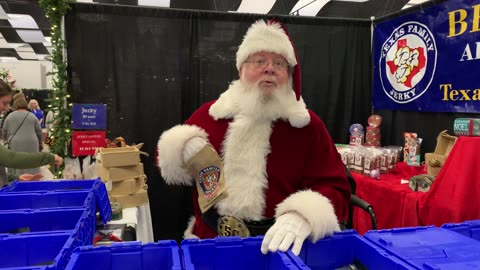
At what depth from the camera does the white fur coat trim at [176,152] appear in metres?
1.47

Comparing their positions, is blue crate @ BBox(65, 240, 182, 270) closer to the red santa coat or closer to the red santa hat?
the red santa coat

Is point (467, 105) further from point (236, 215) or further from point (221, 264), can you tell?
point (221, 264)

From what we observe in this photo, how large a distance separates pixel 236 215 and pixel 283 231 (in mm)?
573

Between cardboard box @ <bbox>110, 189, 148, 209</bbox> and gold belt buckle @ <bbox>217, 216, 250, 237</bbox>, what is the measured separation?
1.12 meters

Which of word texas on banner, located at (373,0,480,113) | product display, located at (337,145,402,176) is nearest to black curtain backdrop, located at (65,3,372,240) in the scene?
word texas on banner, located at (373,0,480,113)

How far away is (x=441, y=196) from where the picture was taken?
217cm

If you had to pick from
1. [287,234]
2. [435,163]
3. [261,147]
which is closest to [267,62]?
[261,147]

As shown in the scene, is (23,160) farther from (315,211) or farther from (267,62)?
(315,211)

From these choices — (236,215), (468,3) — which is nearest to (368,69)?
(468,3)

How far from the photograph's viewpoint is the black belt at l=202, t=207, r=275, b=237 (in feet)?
4.76

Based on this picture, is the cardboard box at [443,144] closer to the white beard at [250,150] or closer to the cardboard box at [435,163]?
the cardboard box at [435,163]

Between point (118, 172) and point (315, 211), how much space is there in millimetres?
1650

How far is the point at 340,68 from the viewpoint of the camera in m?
3.74

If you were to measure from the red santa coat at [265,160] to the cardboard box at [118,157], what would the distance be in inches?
36.0
